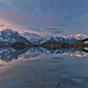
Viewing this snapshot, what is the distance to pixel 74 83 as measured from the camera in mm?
21500

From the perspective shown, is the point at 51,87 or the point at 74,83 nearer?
the point at 51,87

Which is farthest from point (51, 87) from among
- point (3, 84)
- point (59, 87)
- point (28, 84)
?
point (3, 84)

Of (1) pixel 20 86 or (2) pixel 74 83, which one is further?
(2) pixel 74 83

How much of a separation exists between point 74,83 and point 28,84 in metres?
3.98

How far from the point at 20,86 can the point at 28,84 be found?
121 cm

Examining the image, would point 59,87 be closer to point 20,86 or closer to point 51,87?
point 51,87

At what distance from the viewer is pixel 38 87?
63.7ft

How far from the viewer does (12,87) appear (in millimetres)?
19609

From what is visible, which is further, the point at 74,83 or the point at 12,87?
the point at 74,83

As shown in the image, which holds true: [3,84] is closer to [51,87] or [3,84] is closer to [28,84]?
A: [28,84]

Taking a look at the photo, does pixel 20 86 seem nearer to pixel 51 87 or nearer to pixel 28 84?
pixel 28 84

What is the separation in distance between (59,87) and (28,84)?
2.92 metres

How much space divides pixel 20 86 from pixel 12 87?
69cm

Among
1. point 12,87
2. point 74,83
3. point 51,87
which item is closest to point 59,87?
point 51,87
